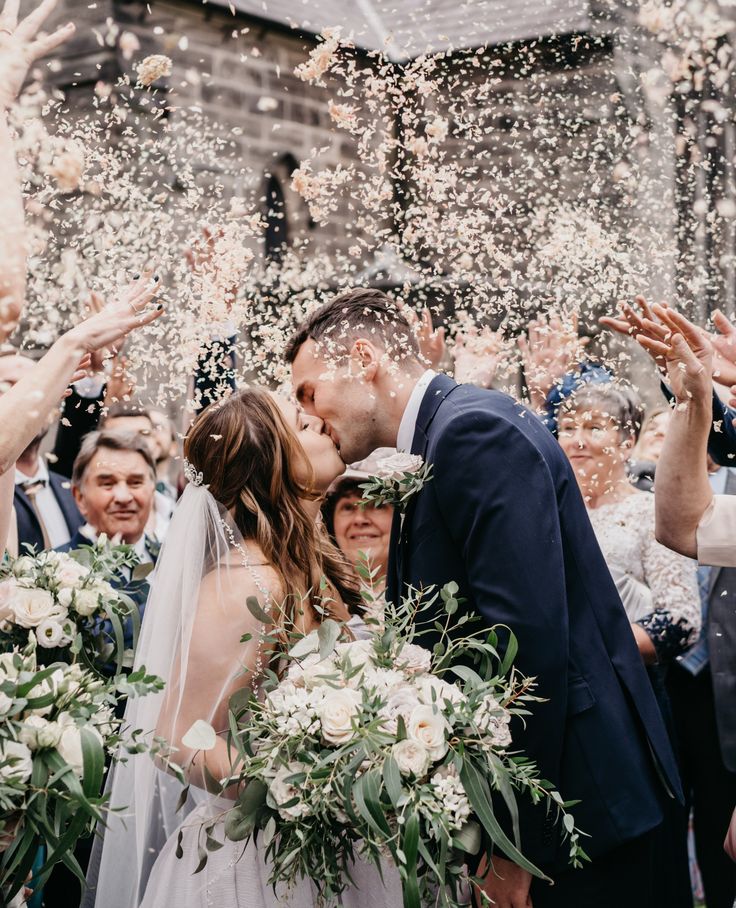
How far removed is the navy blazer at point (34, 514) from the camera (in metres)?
4.49

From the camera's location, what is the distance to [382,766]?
2.12 meters

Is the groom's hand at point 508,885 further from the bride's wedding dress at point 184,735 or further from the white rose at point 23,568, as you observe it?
the white rose at point 23,568

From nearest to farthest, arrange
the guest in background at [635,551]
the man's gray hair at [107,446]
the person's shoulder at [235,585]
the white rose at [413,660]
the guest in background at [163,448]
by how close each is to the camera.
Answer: the white rose at [413,660] → the person's shoulder at [235,585] → the guest in background at [635,551] → the man's gray hair at [107,446] → the guest in background at [163,448]

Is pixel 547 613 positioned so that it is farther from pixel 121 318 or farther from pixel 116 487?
pixel 116 487

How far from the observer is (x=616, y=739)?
8.57 ft

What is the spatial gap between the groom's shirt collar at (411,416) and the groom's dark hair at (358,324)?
159mm

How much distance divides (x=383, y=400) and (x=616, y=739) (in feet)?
3.81

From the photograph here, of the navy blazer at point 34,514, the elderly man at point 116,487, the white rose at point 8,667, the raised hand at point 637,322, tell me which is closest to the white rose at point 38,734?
the white rose at point 8,667

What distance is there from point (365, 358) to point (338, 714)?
117 cm

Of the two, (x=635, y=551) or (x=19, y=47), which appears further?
(x=635, y=551)

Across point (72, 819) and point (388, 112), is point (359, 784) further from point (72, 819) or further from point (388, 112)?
point (388, 112)

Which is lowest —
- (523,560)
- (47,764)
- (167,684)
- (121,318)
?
(167,684)

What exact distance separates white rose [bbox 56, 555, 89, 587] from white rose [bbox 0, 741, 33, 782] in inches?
31.6

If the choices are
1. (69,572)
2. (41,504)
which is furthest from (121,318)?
(41,504)
